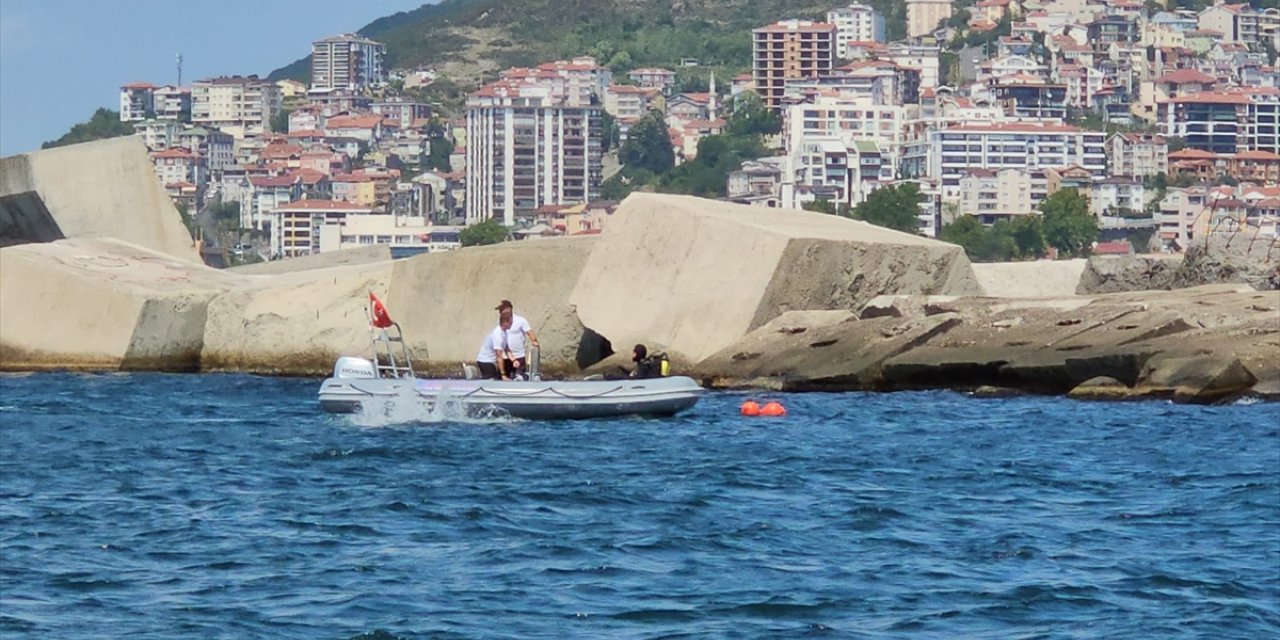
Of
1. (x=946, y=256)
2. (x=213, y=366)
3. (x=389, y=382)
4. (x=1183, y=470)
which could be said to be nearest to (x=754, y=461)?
(x=1183, y=470)

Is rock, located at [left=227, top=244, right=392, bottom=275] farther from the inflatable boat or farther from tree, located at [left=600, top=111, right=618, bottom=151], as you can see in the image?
tree, located at [left=600, top=111, right=618, bottom=151]

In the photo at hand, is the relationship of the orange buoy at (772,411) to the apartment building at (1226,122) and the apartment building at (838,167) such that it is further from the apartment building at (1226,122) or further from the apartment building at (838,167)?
the apartment building at (1226,122)

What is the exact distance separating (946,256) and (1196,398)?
914 cm

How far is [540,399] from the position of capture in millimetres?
23609

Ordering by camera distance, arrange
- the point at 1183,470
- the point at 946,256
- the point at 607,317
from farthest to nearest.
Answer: the point at 946,256, the point at 607,317, the point at 1183,470

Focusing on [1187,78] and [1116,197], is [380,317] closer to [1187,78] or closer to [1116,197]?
[1116,197]

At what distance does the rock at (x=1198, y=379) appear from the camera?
26500 mm

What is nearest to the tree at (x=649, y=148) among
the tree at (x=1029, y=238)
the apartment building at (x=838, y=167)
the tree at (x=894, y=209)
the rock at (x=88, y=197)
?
the apartment building at (x=838, y=167)

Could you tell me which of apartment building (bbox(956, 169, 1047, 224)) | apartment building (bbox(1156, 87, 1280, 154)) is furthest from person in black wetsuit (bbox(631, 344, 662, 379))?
apartment building (bbox(1156, 87, 1280, 154))

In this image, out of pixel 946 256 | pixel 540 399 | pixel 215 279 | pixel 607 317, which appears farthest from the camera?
pixel 215 279

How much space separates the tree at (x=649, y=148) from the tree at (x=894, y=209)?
7249 centimetres

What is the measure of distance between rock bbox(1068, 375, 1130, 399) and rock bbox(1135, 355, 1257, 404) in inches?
10.5

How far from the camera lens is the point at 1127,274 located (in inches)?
1487

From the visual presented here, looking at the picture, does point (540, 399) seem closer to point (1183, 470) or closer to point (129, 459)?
point (129, 459)
